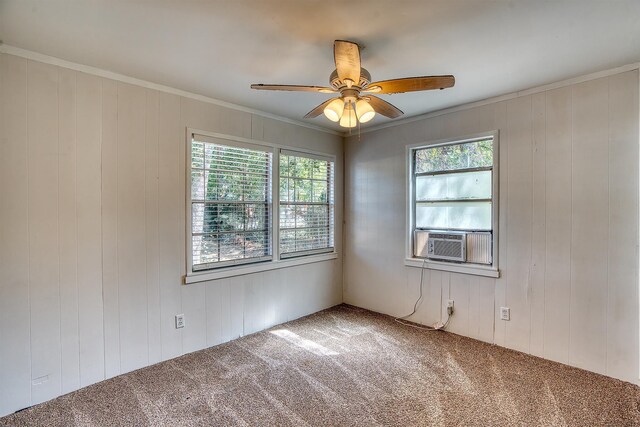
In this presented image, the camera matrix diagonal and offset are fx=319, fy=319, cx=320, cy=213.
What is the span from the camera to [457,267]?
3400 millimetres

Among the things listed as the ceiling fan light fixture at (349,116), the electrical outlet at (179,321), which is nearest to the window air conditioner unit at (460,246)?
the ceiling fan light fixture at (349,116)

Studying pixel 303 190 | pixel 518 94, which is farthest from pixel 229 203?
pixel 518 94

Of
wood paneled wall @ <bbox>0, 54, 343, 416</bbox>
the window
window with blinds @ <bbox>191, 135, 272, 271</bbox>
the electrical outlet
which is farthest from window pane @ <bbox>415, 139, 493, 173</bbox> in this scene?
the electrical outlet

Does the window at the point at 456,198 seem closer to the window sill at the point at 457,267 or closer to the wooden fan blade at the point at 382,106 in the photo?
the window sill at the point at 457,267

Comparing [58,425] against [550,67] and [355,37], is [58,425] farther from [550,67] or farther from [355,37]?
[550,67]

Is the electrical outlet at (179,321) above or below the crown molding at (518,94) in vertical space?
below

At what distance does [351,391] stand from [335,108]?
2.05 meters

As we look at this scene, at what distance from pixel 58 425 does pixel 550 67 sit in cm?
426

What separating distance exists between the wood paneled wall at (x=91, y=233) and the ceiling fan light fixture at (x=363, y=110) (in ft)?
5.35

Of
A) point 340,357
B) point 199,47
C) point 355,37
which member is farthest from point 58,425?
point 355,37

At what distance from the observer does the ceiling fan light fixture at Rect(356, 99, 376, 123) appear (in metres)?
2.17

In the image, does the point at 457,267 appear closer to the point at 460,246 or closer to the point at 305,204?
the point at 460,246

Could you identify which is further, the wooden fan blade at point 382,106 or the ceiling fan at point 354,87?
the wooden fan blade at point 382,106

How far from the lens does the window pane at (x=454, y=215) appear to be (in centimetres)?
329
